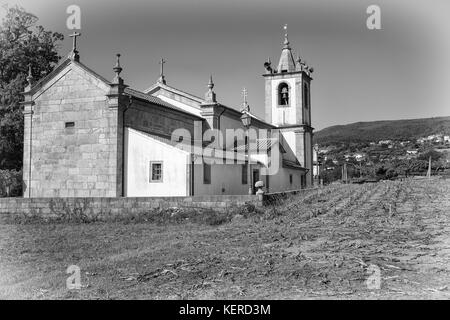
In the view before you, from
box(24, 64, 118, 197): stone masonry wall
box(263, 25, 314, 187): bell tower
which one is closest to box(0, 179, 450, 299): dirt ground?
box(24, 64, 118, 197): stone masonry wall

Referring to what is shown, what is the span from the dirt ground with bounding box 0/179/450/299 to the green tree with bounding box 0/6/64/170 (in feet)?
44.8

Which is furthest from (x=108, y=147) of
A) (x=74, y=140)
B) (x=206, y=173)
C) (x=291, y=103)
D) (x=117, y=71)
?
(x=291, y=103)

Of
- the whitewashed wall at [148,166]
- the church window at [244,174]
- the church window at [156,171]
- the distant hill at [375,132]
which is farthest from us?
the distant hill at [375,132]

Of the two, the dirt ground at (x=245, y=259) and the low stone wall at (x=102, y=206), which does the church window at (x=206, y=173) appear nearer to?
the low stone wall at (x=102, y=206)

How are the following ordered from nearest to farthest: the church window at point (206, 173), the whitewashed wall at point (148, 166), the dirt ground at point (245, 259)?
the dirt ground at point (245, 259), the whitewashed wall at point (148, 166), the church window at point (206, 173)

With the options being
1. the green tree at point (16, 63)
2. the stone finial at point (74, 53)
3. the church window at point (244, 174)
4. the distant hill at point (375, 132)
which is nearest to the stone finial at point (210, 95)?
the church window at point (244, 174)

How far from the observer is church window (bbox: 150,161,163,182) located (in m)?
20.7

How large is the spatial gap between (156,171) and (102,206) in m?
4.00

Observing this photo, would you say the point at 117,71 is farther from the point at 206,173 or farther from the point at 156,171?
the point at 206,173

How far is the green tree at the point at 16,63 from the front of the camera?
1059 inches

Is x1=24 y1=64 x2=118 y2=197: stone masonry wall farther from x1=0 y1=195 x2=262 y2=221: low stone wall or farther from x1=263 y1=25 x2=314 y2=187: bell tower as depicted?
x1=263 y1=25 x2=314 y2=187: bell tower

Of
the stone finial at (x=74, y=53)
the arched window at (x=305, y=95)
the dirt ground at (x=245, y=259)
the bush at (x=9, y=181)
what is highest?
the arched window at (x=305, y=95)
